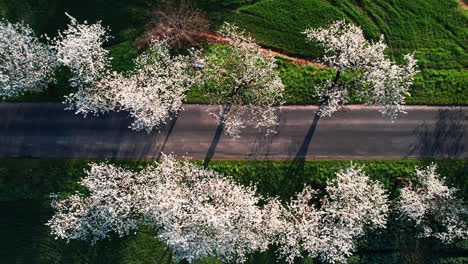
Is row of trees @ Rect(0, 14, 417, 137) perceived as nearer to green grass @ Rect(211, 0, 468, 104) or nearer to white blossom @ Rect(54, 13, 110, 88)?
white blossom @ Rect(54, 13, 110, 88)

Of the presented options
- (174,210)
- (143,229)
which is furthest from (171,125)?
(143,229)

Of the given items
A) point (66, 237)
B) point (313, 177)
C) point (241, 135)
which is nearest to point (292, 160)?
point (313, 177)

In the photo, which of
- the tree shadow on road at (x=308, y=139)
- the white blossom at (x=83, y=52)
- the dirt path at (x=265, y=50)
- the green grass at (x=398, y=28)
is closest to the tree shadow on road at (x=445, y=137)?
the green grass at (x=398, y=28)

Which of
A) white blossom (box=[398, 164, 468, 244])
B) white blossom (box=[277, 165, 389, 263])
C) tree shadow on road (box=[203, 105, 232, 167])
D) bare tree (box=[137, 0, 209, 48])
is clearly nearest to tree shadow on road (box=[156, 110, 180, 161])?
tree shadow on road (box=[203, 105, 232, 167])

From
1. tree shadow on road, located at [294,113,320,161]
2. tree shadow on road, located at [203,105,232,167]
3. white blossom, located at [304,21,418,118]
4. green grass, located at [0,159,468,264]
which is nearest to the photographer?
white blossom, located at [304,21,418,118]

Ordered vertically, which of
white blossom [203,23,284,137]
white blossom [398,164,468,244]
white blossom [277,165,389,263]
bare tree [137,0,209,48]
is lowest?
white blossom [277,165,389,263]

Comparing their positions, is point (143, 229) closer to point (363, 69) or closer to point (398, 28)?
point (363, 69)
